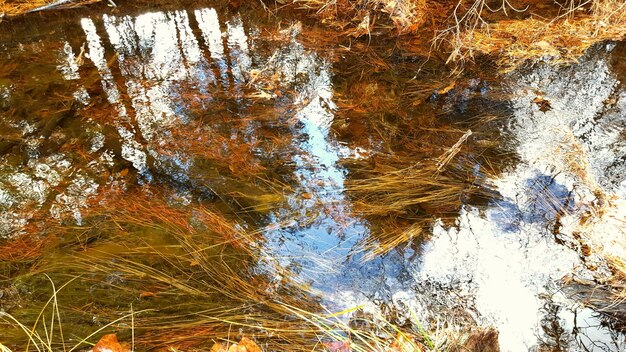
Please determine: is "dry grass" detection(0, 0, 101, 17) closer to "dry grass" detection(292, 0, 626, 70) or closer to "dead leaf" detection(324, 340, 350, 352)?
"dry grass" detection(292, 0, 626, 70)

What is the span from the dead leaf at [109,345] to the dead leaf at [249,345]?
1.91 ft

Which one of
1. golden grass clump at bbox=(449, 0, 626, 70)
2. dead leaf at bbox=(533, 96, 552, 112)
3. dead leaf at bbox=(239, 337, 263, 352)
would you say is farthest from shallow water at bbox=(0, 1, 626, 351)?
dead leaf at bbox=(239, 337, 263, 352)

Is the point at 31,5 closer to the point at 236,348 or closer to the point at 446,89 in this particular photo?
the point at 446,89

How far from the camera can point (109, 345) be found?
2.09 metres

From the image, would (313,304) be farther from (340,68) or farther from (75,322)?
(340,68)

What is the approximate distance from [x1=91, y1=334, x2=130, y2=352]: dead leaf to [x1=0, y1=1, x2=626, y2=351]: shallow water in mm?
877

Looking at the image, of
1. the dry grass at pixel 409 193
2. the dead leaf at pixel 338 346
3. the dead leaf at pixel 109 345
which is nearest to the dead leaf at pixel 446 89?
the dry grass at pixel 409 193

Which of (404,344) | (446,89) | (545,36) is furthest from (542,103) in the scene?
(404,344)

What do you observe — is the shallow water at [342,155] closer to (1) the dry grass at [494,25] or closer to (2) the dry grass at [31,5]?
(1) the dry grass at [494,25]

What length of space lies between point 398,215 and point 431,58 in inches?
104

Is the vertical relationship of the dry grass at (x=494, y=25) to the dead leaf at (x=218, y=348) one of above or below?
above

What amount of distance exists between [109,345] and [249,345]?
688mm

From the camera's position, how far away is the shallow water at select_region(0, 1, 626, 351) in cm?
248

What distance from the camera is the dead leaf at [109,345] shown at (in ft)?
6.78
